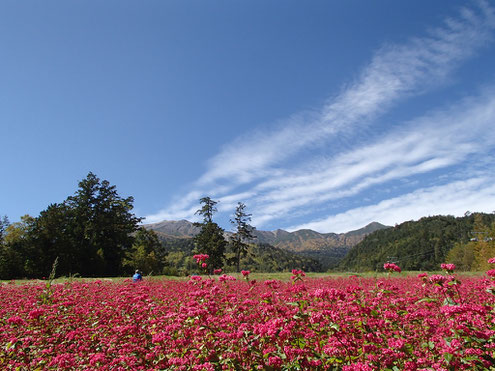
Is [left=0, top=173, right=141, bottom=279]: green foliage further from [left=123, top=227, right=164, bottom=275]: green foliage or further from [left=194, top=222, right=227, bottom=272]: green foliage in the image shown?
[left=194, top=222, right=227, bottom=272]: green foliage

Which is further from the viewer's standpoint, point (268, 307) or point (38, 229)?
point (38, 229)

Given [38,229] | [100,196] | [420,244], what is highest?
[100,196]

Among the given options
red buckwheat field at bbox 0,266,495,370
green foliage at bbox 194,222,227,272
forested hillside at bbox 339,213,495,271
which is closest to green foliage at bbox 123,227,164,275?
green foliage at bbox 194,222,227,272

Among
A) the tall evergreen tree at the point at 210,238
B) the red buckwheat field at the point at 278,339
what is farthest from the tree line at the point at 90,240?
the red buckwheat field at the point at 278,339

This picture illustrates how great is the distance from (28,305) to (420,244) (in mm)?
176782

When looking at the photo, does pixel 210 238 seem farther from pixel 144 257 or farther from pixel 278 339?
pixel 278 339

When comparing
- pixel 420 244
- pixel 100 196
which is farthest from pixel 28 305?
pixel 420 244

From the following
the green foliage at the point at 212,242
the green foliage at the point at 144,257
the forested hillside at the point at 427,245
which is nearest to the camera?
the green foliage at the point at 144,257

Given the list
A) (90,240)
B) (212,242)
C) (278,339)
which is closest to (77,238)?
(90,240)

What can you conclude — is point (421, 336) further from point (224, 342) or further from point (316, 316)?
point (224, 342)

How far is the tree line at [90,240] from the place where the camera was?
35.1 metres

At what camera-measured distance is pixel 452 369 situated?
264 cm

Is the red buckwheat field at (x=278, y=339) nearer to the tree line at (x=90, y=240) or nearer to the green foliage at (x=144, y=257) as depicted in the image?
the tree line at (x=90, y=240)

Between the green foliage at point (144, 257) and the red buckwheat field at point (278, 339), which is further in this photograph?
the green foliage at point (144, 257)
